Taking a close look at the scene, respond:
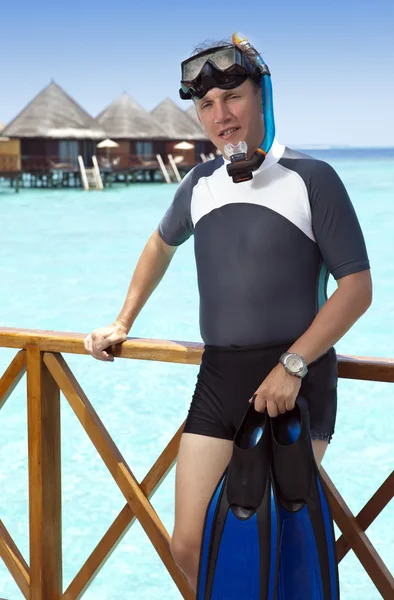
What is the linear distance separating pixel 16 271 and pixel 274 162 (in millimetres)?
17396

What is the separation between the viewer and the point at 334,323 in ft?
5.83

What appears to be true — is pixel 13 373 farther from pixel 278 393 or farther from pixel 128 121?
pixel 128 121

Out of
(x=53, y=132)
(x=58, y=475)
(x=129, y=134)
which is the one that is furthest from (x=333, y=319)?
(x=129, y=134)

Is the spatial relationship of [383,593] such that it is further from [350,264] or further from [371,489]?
[371,489]

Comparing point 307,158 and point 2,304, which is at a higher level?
point 307,158

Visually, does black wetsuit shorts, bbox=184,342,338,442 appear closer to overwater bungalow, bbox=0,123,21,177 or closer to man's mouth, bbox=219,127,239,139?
man's mouth, bbox=219,127,239,139

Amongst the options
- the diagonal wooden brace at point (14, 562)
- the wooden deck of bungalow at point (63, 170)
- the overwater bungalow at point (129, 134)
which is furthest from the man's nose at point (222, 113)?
the overwater bungalow at point (129, 134)

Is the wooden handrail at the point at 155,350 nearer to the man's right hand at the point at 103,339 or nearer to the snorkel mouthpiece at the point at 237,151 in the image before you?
the man's right hand at the point at 103,339

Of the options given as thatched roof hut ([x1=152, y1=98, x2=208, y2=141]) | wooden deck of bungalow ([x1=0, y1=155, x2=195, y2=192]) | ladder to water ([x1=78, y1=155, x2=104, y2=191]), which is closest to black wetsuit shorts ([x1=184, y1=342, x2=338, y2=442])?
wooden deck of bungalow ([x1=0, y1=155, x2=195, y2=192])

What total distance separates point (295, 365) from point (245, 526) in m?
0.39

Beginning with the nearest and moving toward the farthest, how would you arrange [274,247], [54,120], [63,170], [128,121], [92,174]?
[274,247] → [54,120] → [63,170] → [92,174] → [128,121]

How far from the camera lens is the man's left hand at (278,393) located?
175 centimetres

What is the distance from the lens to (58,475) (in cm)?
248

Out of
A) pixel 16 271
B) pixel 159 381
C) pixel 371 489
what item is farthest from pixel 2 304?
pixel 371 489
